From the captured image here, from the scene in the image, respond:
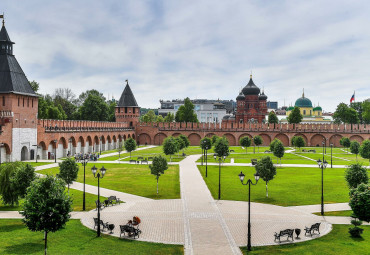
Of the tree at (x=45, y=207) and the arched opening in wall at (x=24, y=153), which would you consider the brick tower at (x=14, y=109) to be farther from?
the tree at (x=45, y=207)

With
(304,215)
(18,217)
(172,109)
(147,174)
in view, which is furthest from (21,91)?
(172,109)

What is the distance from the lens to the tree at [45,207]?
13.1 metres

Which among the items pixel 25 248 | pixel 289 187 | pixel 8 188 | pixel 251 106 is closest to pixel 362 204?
pixel 289 187

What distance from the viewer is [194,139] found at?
2950 inches

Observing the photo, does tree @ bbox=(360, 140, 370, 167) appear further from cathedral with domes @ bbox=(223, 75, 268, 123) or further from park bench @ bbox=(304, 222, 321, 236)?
cathedral with domes @ bbox=(223, 75, 268, 123)

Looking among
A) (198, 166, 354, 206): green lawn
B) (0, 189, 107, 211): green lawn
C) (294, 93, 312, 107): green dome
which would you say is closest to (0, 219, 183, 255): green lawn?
(0, 189, 107, 211): green lawn

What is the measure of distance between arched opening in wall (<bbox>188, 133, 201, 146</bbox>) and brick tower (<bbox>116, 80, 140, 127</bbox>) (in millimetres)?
12820

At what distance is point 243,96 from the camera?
92.2 m

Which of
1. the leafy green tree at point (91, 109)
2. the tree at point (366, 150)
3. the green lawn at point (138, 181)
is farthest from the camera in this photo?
the leafy green tree at point (91, 109)

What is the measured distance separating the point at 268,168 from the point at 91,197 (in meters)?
12.3

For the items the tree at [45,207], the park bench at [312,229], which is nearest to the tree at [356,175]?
the park bench at [312,229]

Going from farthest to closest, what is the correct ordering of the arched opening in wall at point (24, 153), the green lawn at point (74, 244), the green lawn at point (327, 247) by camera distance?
the arched opening in wall at point (24, 153), the green lawn at point (327, 247), the green lawn at point (74, 244)

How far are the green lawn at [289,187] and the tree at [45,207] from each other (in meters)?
12.6

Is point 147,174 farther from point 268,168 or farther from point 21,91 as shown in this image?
point 21,91
